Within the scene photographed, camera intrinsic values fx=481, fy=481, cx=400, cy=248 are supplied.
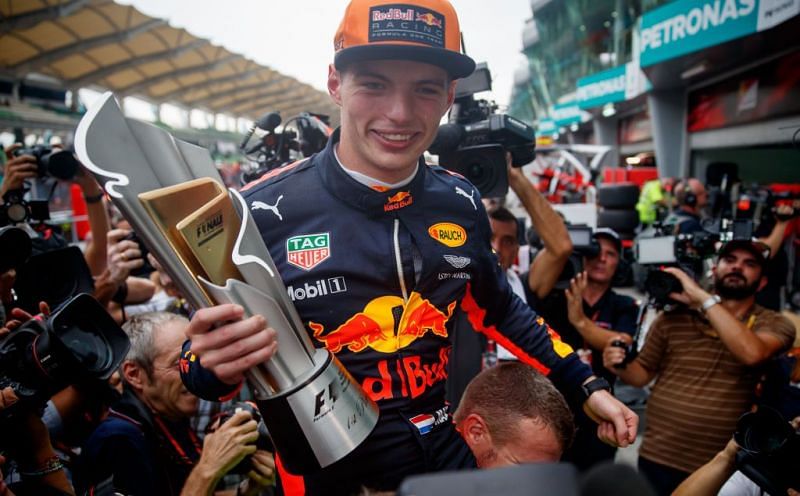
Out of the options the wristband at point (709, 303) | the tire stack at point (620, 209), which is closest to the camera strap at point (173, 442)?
the wristband at point (709, 303)

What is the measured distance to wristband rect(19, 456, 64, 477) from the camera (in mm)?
1498

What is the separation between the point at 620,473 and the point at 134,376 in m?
2.04

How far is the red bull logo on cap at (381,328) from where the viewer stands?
4.27ft

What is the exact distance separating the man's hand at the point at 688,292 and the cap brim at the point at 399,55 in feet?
6.39

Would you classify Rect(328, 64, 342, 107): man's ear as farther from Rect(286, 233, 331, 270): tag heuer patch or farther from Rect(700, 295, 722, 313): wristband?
Rect(700, 295, 722, 313): wristband

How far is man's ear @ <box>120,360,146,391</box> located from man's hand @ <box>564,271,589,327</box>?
224cm

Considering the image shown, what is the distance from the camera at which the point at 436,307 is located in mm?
1440

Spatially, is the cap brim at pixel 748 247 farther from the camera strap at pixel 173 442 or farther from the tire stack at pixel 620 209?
the tire stack at pixel 620 209

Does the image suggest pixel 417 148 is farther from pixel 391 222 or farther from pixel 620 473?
pixel 620 473

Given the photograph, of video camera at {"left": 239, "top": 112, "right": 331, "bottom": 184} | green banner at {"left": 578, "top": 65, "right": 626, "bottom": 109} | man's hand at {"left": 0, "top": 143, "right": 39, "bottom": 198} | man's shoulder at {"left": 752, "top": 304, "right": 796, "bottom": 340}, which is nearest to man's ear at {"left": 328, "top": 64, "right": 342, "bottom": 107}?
video camera at {"left": 239, "top": 112, "right": 331, "bottom": 184}

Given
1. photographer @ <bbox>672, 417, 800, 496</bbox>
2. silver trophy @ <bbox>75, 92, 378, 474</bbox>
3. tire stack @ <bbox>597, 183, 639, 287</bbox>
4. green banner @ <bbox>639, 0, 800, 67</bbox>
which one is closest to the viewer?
silver trophy @ <bbox>75, 92, 378, 474</bbox>

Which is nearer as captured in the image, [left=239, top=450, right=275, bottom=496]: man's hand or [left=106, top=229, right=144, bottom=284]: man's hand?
[left=239, top=450, right=275, bottom=496]: man's hand

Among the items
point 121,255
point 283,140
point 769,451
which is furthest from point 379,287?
point 283,140

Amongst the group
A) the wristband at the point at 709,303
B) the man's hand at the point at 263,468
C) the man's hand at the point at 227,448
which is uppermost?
the wristband at the point at 709,303
